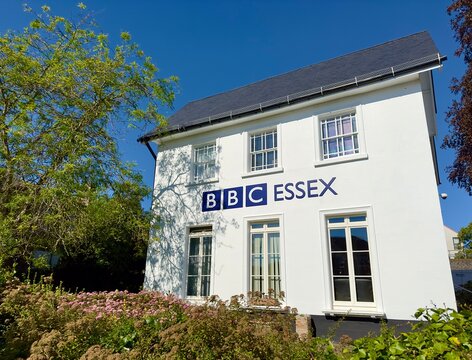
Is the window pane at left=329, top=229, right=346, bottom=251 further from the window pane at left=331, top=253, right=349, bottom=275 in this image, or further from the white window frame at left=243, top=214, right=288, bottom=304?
the white window frame at left=243, top=214, right=288, bottom=304

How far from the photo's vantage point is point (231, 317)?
439cm

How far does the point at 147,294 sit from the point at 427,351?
7.09m

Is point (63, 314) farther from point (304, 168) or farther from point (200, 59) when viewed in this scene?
point (200, 59)

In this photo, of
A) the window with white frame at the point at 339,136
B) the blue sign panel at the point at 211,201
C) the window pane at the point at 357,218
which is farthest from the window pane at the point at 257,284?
the window with white frame at the point at 339,136

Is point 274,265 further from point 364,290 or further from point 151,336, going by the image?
point 151,336

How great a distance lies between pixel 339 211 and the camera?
26.2ft

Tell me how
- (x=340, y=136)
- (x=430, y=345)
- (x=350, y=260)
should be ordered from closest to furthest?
1. (x=430, y=345)
2. (x=350, y=260)
3. (x=340, y=136)

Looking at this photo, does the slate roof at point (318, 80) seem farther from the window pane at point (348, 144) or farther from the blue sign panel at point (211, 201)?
the blue sign panel at point (211, 201)

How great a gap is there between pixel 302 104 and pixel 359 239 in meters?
4.29

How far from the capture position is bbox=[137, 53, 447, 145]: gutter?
7.87 meters

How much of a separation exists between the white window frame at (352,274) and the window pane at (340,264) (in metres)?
0.11

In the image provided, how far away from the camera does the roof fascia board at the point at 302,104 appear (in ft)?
26.6

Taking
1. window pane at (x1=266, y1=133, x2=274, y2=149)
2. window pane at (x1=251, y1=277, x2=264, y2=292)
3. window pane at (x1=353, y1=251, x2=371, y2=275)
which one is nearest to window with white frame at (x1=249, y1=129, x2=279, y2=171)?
window pane at (x1=266, y1=133, x2=274, y2=149)

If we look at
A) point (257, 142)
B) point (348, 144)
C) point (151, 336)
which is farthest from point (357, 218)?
point (151, 336)
